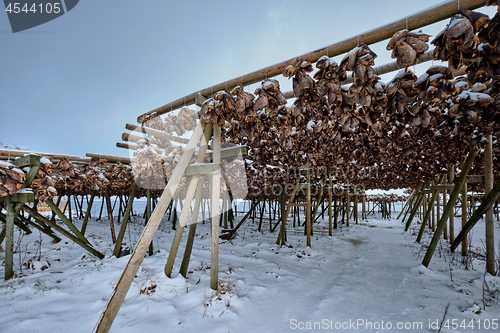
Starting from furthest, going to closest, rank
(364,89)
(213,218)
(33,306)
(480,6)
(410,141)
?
(410,141), (213,218), (33,306), (364,89), (480,6)

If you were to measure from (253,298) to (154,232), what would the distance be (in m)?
2.07

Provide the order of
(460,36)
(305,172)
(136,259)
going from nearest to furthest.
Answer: (460,36) < (136,259) < (305,172)

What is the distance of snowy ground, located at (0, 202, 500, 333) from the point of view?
2881 millimetres

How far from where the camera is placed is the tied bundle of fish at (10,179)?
13.0 feet

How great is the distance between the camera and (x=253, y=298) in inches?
142

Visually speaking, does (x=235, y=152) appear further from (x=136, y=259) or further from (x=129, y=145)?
(x=129, y=145)

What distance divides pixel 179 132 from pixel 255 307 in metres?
3.33

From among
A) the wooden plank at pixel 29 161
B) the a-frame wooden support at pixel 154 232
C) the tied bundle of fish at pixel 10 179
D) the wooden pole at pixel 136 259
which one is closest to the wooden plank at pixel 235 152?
the a-frame wooden support at pixel 154 232

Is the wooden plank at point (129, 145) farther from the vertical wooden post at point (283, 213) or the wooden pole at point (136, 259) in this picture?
the vertical wooden post at point (283, 213)

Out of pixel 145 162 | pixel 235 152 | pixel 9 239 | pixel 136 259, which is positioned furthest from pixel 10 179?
pixel 235 152

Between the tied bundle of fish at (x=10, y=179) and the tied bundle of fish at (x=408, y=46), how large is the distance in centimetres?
618

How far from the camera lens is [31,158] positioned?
4.30 m

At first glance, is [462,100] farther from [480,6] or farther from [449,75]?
[480,6]

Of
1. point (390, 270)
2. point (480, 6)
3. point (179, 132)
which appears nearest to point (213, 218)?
point (179, 132)
